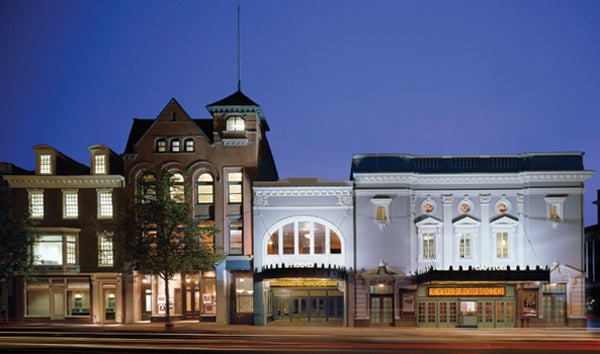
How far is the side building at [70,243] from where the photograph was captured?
1619 inches

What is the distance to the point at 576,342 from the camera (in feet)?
96.8

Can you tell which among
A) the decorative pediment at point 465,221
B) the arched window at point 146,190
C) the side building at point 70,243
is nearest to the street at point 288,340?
the side building at point 70,243

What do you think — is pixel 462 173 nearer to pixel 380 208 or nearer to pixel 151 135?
pixel 380 208

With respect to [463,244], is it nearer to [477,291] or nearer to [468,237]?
[468,237]

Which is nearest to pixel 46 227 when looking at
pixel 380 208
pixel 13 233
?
pixel 13 233

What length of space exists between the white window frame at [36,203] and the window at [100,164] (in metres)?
4.23

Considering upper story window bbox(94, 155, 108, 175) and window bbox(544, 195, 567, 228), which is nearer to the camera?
window bbox(544, 195, 567, 228)

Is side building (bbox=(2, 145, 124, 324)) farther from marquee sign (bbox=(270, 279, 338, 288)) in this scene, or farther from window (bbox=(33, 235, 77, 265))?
marquee sign (bbox=(270, 279, 338, 288))

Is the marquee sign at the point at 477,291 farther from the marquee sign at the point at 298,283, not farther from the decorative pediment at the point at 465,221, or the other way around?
the marquee sign at the point at 298,283

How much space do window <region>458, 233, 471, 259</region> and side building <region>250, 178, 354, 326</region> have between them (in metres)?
7.38

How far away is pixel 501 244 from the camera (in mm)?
39688

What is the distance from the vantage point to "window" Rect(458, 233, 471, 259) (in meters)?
39.7

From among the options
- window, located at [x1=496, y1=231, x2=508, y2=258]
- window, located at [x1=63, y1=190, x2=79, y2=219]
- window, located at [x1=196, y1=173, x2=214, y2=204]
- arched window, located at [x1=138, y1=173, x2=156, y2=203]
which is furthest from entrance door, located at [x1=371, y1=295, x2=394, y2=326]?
window, located at [x1=63, y1=190, x2=79, y2=219]

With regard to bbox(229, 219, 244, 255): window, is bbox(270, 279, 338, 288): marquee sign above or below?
below
